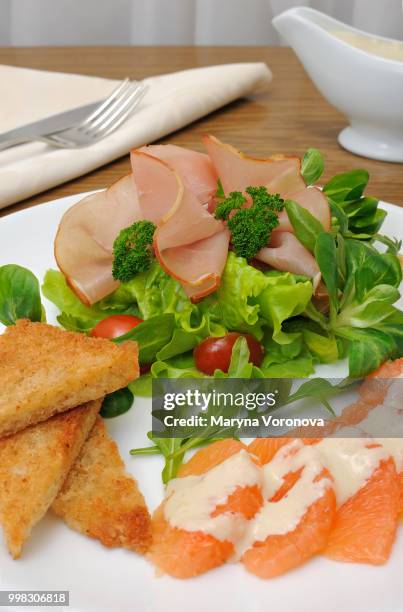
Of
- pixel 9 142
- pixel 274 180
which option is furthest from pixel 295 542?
pixel 9 142

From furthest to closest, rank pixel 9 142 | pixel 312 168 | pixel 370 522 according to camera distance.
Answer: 1. pixel 9 142
2. pixel 312 168
3. pixel 370 522

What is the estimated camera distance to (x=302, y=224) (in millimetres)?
2164

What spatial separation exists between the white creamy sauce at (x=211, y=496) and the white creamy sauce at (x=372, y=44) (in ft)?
8.60

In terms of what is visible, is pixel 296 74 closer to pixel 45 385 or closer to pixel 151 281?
pixel 151 281

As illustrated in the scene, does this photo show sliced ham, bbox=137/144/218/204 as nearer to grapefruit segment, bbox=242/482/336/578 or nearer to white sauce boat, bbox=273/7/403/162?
grapefruit segment, bbox=242/482/336/578

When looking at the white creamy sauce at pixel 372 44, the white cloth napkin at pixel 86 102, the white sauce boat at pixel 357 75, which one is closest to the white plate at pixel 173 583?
the white cloth napkin at pixel 86 102

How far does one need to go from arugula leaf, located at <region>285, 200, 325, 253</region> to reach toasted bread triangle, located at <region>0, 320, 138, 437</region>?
60 cm

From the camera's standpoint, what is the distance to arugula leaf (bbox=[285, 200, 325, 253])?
2152 millimetres

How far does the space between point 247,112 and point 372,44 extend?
805 mm

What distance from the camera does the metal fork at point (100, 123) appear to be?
11.2 feet

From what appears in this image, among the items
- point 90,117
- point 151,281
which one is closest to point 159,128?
point 90,117

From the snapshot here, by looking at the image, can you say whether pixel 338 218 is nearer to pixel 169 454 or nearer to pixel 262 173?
pixel 262 173

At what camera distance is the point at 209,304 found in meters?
2.28

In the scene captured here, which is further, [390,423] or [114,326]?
[114,326]
